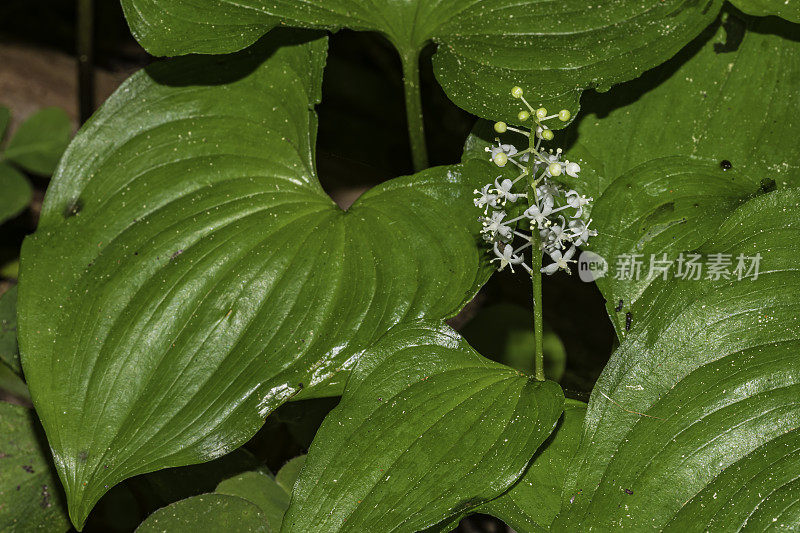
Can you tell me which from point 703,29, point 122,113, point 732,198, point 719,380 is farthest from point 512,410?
point 122,113

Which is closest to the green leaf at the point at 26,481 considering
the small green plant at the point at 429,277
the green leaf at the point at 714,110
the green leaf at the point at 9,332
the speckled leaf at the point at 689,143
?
the small green plant at the point at 429,277

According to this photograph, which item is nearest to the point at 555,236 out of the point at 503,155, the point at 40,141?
the point at 503,155

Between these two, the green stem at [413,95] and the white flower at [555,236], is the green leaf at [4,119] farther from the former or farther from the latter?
the white flower at [555,236]

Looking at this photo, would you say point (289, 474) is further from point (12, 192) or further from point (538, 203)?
point (12, 192)

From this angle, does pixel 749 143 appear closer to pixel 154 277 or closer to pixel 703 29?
pixel 703 29

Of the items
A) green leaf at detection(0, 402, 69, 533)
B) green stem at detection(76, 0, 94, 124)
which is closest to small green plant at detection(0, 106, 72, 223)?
green stem at detection(76, 0, 94, 124)

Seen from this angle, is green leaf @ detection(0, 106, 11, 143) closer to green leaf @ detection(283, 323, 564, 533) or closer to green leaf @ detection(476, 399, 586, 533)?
green leaf @ detection(283, 323, 564, 533)
